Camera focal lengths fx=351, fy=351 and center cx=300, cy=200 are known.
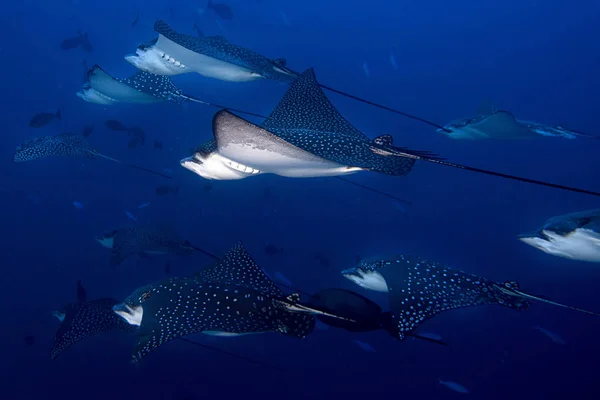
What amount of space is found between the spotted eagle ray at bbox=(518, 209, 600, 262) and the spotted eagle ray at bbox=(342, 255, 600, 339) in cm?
72

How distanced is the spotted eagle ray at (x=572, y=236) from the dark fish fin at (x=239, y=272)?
3.05m

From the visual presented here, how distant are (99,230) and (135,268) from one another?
2.48m

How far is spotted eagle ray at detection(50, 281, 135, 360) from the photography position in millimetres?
4234

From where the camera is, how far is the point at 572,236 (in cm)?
369

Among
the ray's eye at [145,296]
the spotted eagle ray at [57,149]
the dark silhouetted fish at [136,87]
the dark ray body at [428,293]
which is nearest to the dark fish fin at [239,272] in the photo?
the ray's eye at [145,296]

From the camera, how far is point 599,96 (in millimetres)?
24359

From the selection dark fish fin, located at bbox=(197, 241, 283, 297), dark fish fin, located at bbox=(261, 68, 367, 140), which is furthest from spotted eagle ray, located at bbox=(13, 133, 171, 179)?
dark fish fin, located at bbox=(197, 241, 283, 297)

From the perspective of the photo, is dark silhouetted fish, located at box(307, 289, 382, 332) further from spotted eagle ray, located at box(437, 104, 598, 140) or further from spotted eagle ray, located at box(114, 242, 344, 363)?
spotted eagle ray, located at box(437, 104, 598, 140)

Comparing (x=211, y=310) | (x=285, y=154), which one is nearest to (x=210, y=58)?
(x=285, y=154)

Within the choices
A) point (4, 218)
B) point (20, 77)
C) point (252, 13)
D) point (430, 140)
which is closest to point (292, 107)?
point (4, 218)

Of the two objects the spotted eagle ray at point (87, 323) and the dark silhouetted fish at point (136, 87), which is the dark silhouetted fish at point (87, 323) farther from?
the dark silhouetted fish at point (136, 87)

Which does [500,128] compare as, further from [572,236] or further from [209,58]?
[209,58]

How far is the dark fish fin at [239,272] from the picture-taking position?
3.89 metres

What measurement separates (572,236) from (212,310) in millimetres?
3786
